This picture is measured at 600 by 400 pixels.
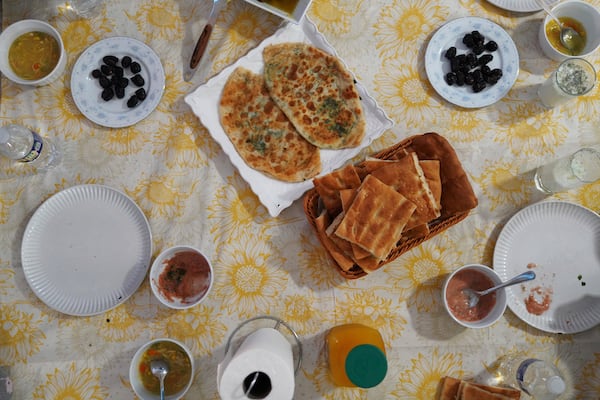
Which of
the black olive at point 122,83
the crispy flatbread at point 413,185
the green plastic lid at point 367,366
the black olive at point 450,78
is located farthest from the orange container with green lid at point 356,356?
the black olive at point 122,83

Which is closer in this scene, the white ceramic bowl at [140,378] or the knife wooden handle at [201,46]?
the white ceramic bowl at [140,378]

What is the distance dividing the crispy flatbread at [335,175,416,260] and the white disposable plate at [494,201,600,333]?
1.62 ft

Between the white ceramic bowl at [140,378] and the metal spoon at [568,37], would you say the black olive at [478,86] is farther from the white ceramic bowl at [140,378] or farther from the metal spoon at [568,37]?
the white ceramic bowl at [140,378]

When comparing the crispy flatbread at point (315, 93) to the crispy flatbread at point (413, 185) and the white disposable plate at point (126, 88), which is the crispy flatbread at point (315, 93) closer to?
the crispy flatbread at point (413, 185)

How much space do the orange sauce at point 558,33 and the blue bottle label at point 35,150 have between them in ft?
6.50

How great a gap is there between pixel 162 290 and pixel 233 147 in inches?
22.8

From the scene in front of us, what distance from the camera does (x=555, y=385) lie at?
1.48 metres

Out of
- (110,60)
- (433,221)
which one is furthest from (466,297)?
(110,60)

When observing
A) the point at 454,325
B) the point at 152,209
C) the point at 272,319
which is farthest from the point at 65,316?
the point at 454,325

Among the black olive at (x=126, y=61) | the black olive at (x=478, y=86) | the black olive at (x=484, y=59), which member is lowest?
the black olive at (x=126, y=61)

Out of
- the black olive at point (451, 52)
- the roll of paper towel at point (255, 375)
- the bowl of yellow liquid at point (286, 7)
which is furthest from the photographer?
the black olive at point (451, 52)

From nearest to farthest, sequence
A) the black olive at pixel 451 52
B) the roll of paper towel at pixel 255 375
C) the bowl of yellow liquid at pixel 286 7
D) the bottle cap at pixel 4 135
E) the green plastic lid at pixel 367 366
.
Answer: the roll of paper towel at pixel 255 375, the green plastic lid at pixel 367 366, the bottle cap at pixel 4 135, the bowl of yellow liquid at pixel 286 7, the black olive at pixel 451 52

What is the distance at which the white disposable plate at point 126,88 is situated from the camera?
5.59ft

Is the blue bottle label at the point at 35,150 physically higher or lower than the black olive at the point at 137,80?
lower
